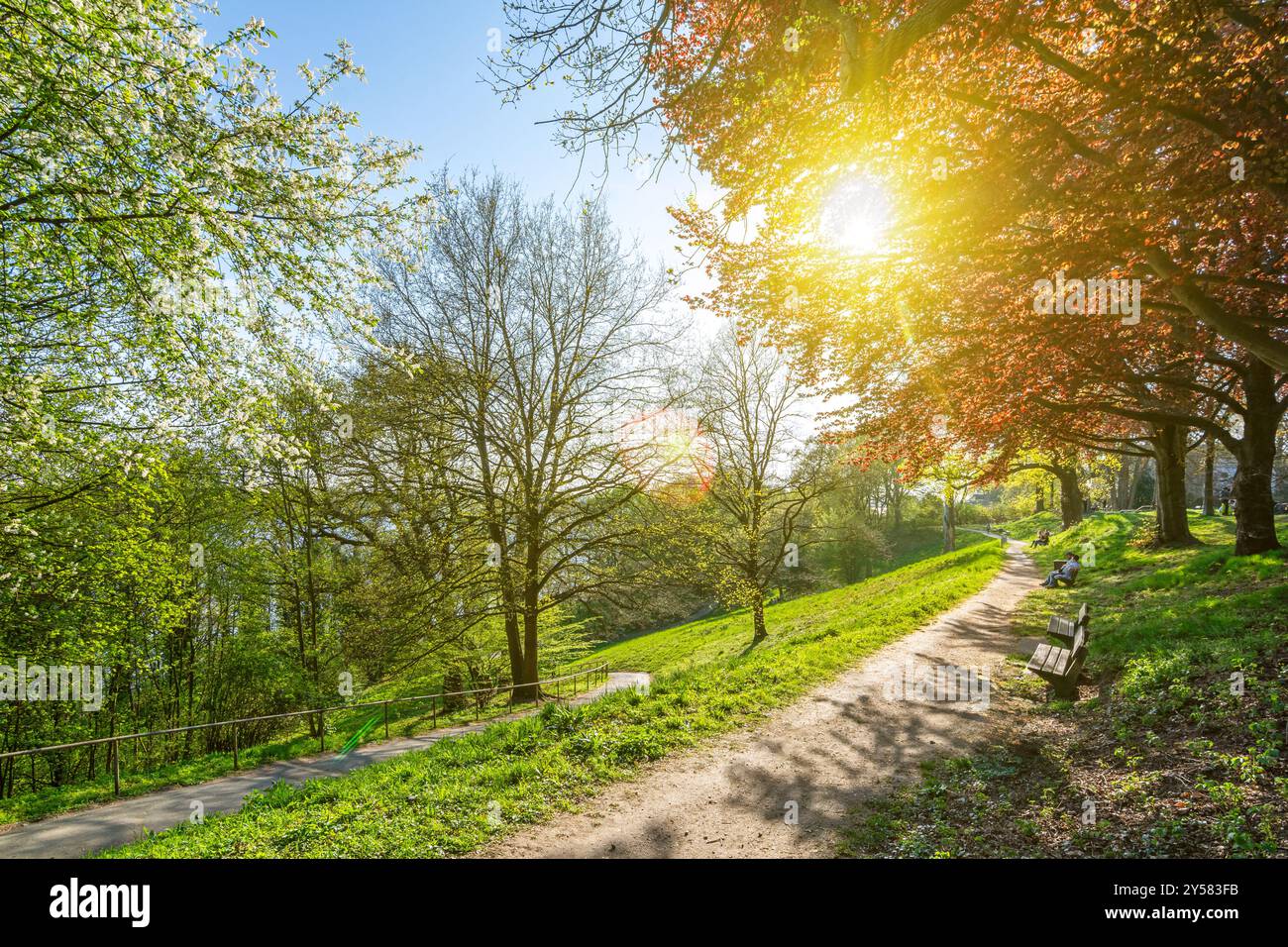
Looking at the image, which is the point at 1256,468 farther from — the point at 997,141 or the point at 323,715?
the point at 323,715

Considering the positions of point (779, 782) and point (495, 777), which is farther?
point (495, 777)

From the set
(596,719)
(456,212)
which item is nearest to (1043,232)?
(596,719)

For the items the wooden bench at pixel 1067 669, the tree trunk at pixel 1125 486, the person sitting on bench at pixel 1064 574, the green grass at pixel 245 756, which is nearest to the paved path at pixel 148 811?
the green grass at pixel 245 756

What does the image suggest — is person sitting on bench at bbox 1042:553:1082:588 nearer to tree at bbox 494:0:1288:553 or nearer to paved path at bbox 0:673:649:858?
tree at bbox 494:0:1288:553

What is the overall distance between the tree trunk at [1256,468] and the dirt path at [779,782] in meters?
7.17

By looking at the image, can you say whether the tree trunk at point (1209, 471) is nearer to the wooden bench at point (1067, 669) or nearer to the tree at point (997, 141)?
the tree at point (997, 141)

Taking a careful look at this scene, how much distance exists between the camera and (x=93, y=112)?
4.55 meters

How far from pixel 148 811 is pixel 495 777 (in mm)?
6885

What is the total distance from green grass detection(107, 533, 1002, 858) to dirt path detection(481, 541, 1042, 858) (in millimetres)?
355

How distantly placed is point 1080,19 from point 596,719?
9747 mm

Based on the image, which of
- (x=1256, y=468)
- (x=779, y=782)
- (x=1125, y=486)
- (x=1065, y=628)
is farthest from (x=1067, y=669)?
(x=1125, y=486)

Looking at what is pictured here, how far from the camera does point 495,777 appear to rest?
5457mm

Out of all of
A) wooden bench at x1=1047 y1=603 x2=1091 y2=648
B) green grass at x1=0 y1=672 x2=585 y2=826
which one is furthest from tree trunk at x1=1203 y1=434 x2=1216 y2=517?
green grass at x1=0 y1=672 x2=585 y2=826

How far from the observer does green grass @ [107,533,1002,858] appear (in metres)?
4.45
